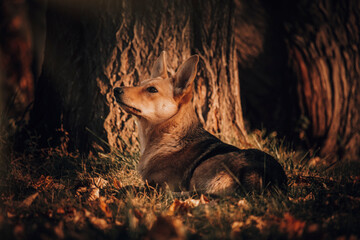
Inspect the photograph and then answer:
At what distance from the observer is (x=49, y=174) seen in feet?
14.5

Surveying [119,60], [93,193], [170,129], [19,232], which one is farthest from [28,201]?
[119,60]

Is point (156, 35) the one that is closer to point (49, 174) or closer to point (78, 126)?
point (78, 126)

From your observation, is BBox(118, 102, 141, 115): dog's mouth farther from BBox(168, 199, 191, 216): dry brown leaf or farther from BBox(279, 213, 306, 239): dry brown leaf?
BBox(279, 213, 306, 239): dry brown leaf

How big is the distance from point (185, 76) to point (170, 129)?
699 millimetres

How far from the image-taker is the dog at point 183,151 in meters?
3.35

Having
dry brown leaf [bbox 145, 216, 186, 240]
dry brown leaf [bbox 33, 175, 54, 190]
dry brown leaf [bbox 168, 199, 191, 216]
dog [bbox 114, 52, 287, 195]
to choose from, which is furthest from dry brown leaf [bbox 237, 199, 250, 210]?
dry brown leaf [bbox 33, 175, 54, 190]

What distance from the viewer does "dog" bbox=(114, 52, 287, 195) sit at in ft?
11.0

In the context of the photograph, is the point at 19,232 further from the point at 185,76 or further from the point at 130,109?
the point at 185,76

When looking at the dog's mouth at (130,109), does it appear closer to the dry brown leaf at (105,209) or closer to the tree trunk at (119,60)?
the tree trunk at (119,60)

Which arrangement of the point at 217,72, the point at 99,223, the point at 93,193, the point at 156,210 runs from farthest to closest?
1. the point at 217,72
2. the point at 93,193
3. the point at 156,210
4. the point at 99,223

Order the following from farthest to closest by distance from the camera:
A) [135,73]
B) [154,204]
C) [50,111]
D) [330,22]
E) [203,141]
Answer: [330,22], [50,111], [135,73], [203,141], [154,204]

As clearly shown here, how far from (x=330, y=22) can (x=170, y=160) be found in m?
5.04

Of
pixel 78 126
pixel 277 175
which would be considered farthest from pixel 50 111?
pixel 277 175

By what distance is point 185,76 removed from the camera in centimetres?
419
